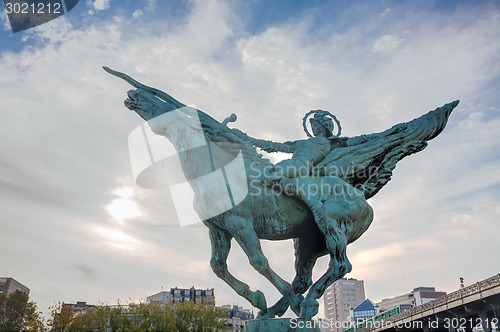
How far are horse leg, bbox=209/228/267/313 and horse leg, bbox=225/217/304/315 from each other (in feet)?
1.16

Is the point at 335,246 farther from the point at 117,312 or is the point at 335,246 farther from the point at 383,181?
the point at 117,312

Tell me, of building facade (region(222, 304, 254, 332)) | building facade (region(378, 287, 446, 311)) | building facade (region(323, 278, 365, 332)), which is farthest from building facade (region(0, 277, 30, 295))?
building facade (region(323, 278, 365, 332))

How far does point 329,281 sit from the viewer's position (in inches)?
248

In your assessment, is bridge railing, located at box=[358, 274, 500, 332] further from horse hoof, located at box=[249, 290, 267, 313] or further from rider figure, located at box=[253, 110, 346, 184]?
horse hoof, located at box=[249, 290, 267, 313]

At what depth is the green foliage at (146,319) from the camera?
2245 cm

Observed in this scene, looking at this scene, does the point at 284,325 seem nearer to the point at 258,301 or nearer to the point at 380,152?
the point at 258,301

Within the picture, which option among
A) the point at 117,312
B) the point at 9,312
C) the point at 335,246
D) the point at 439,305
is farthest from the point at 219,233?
the point at 439,305

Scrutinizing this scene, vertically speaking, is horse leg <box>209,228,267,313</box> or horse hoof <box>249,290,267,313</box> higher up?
horse leg <box>209,228,267,313</box>

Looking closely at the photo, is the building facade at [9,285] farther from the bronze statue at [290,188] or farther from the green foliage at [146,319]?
the bronze statue at [290,188]

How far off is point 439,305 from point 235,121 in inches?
1156

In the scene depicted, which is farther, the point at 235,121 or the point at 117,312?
the point at 117,312

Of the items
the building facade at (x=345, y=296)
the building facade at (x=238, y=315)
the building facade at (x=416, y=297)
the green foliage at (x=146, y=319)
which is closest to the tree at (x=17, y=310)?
the green foliage at (x=146, y=319)

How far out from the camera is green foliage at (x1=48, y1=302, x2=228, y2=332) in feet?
73.7

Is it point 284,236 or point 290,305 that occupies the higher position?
point 284,236
